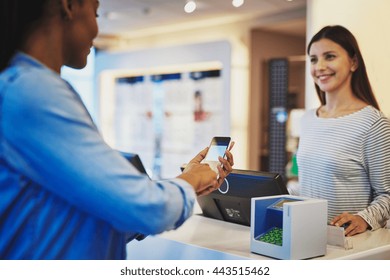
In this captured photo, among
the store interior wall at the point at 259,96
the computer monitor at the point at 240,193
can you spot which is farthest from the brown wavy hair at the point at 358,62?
the store interior wall at the point at 259,96

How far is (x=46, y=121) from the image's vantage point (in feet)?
2.52

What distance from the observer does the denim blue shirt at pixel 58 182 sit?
77 centimetres

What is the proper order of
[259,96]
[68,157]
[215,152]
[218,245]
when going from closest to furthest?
1. [68,157]
2. [215,152]
3. [218,245]
4. [259,96]

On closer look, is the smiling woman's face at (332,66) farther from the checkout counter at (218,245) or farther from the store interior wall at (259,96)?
the store interior wall at (259,96)

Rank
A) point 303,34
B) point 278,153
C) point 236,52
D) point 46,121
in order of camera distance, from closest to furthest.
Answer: point 46,121
point 278,153
point 236,52
point 303,34

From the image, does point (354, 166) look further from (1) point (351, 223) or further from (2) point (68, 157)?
(2) point (68, 157)

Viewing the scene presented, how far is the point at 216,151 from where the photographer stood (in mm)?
1384

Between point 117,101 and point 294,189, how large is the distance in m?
5.61

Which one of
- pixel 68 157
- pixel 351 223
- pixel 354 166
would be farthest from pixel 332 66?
pixel 68 157

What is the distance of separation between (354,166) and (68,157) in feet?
4.67

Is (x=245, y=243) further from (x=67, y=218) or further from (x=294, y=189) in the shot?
(x=67, y=218)

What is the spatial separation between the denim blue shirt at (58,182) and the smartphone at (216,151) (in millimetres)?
449

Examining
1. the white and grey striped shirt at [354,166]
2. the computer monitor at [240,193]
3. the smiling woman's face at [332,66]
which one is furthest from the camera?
the smiling woman's face at [332,66]
